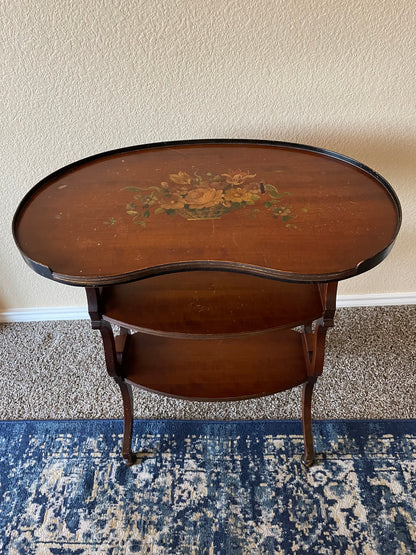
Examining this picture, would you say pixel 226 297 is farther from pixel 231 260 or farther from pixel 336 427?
pixel 336 427

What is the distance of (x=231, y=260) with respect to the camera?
0.83 meters

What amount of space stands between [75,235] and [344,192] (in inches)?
22.0

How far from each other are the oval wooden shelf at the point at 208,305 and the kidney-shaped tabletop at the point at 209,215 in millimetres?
168

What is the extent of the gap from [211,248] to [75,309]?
3.07 feet

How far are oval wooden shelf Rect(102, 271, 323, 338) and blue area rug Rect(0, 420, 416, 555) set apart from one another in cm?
47

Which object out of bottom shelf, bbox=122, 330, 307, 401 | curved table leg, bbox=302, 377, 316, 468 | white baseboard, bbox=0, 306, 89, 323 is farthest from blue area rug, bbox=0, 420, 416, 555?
white baseboard, bbox=0, 306, 89, 323

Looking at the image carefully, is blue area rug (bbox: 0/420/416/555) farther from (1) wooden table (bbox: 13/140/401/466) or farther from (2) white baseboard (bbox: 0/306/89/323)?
(2) white baseboard (bbox: 0/306/89/323)

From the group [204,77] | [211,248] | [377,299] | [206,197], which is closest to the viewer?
[211,248]

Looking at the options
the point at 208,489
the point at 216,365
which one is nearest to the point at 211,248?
the point at 216,365

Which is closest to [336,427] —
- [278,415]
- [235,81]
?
[278,415]

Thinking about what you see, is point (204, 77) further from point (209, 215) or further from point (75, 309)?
point (75, 309)

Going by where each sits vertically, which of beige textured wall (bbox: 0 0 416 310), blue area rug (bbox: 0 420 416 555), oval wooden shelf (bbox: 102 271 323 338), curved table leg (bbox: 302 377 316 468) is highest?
beige textured wall (bbox: 0 0 416 310)

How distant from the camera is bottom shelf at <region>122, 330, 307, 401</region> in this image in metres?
1.12

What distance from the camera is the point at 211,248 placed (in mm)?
862
